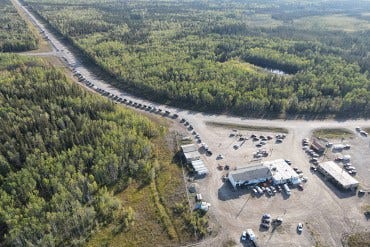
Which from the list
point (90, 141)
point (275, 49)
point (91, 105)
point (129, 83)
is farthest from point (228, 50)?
point (90, 141)

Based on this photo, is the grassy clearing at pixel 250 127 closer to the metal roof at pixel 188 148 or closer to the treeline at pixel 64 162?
the metal roof at pixel 188 148

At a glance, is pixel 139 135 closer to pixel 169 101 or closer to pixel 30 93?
pixel 169 101

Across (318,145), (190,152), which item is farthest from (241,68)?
(190,152)

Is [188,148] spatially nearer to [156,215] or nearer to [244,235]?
[156,215]

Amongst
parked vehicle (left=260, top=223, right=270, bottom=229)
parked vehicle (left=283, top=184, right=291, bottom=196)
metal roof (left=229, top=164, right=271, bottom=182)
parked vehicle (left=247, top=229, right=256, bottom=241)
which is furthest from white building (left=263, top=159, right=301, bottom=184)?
parked vehicle (left=247, top=229, right=256, bottom=241)

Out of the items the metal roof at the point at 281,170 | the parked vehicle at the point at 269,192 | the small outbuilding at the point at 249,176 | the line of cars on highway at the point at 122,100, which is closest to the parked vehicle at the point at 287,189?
the metal roof at the point at 281,170

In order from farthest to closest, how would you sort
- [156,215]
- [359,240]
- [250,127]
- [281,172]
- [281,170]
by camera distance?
[250,127] → [281,170] → [281,172] → [156,215] → [359,240]
